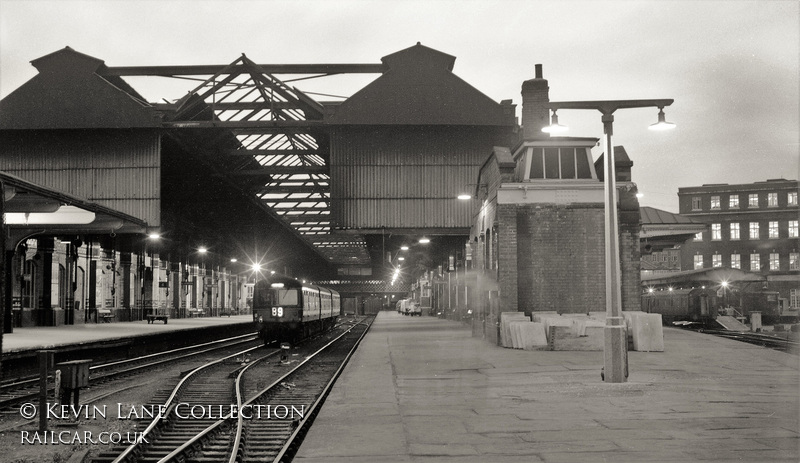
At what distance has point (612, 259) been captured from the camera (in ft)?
44.8

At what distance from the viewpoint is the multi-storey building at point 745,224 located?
76.3 metres

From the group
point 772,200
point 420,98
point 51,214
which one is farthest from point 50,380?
point 772,200

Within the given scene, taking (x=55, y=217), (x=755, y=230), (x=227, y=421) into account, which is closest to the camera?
(x=227, y=421)

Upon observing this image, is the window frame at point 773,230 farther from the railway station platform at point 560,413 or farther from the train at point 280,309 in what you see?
the railway station platform at point 560,413

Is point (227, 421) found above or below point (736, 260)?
below

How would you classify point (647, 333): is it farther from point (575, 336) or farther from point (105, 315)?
point (105, 315)

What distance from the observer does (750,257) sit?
78.3m

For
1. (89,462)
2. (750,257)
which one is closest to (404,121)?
(89,462)

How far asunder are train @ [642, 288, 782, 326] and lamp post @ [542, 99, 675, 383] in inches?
1299

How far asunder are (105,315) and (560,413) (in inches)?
1409

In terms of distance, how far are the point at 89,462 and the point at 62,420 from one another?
3.33m

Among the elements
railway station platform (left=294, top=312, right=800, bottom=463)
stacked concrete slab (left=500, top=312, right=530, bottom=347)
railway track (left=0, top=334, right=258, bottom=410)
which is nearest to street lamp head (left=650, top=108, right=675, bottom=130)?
railway station platform (left=294, top=312, right=800, bottom=463)

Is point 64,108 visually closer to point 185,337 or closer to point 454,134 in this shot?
point 185,337

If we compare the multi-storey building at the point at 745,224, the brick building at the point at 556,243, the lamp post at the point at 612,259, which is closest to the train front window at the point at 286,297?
the brick building at the point at 556,243
